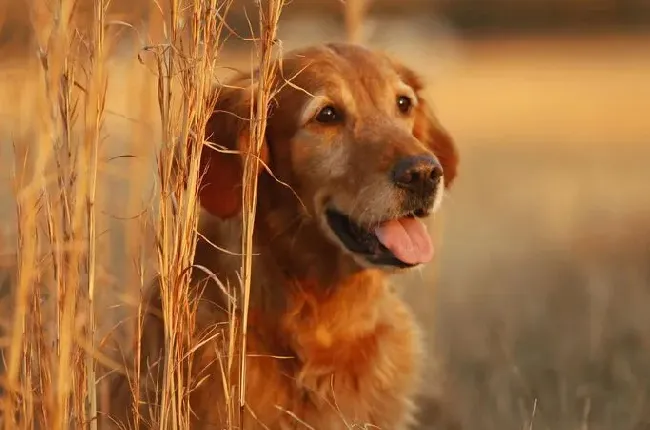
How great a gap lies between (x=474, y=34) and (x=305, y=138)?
10.6 m

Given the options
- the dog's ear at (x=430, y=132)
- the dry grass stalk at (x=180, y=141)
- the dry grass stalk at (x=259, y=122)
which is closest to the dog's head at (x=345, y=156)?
the dog's ear at (x=430, y=132)

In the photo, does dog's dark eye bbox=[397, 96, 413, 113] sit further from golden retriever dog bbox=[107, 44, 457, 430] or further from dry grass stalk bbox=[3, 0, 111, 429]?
dry grass stalk bbox=[3, 0, 111, 429]

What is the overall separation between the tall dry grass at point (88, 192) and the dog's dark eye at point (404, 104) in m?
0.93

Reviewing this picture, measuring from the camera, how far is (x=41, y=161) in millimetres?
Result: 1718

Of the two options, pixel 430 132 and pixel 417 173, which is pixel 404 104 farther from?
pixel 417 173

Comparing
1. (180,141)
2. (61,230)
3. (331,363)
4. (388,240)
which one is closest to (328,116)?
(388,240)

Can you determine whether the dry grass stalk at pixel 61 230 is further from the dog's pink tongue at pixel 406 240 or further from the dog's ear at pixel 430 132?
the dog's ear at pixel 430 132

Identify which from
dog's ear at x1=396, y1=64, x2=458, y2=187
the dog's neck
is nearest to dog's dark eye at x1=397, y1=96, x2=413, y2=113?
dog's ear at x1=396, y1=64, x2=458, y2=187

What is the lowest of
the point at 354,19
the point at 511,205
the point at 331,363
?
the point at 511,205

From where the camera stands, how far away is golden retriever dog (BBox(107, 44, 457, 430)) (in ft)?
8.94

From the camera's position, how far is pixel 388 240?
109 inches

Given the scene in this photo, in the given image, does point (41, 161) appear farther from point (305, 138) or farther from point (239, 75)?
point (239, 75)

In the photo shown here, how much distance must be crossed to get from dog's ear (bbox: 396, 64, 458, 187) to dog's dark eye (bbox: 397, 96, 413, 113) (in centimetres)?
16

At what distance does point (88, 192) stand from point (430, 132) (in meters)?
1.49
